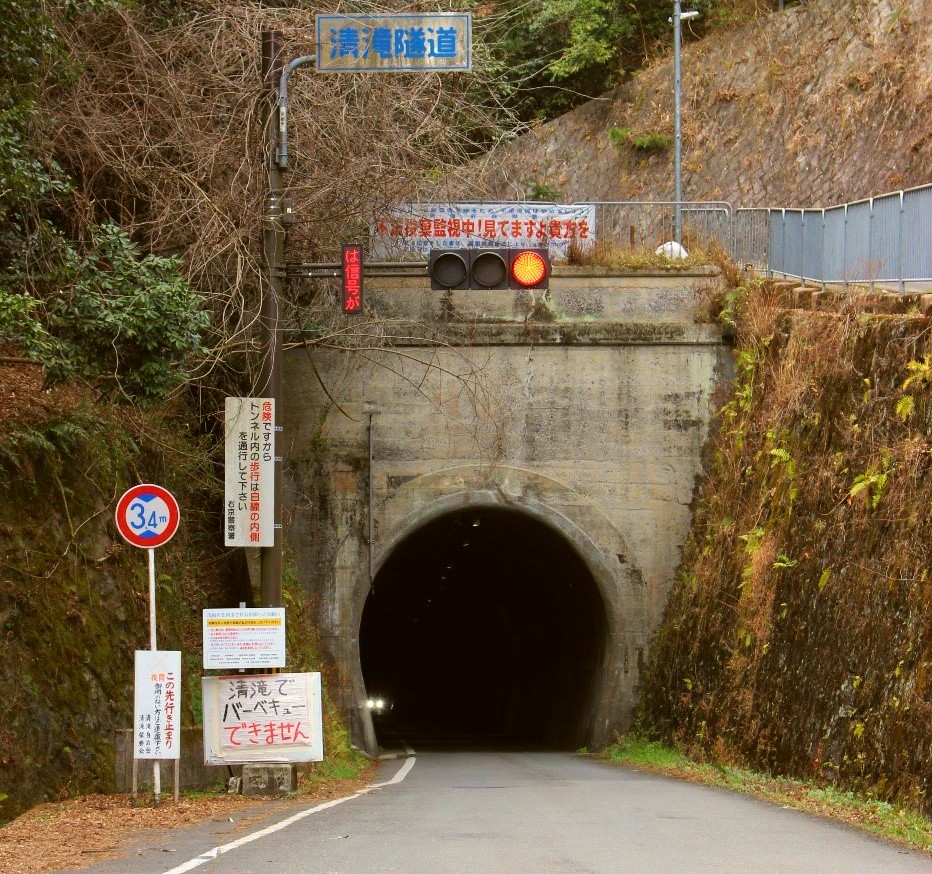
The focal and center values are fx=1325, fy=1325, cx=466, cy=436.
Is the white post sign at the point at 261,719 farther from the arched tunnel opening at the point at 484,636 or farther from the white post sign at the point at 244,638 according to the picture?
the arched tunnel opening at the point at 484,636

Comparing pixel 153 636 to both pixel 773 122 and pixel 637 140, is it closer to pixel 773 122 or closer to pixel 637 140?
pixel 773 122

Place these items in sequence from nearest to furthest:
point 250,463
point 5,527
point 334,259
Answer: point 5,527, point 250,463, point 334,259

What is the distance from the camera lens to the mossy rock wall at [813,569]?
10.5m

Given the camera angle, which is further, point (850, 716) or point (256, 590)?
point (256, 590)

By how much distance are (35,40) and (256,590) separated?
7.38m

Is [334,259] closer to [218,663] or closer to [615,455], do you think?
[615,455]

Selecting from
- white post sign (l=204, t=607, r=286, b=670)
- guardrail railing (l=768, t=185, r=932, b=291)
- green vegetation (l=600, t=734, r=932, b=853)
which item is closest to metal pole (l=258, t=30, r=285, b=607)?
white post sign (l=204, t=607, r=286, b=670)

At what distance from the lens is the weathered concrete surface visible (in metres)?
18.6

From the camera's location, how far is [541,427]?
18.7 metres

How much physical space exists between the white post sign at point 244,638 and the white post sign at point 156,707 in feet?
3.44

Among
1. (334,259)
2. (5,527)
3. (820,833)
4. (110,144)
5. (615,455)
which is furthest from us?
(615,455)

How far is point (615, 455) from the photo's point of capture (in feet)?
61.3

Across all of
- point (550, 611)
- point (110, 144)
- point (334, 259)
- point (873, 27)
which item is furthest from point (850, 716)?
point (873, 27)

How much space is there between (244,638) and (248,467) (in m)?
1.90
